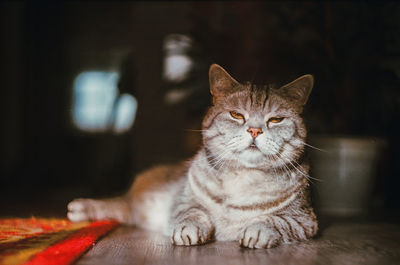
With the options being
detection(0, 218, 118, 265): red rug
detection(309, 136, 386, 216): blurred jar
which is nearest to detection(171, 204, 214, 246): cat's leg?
detection(0, 218, 118, 265): red rug

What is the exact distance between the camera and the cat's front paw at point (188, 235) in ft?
3.88

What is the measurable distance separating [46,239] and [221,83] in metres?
0.80

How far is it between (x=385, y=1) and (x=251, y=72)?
2.52ft

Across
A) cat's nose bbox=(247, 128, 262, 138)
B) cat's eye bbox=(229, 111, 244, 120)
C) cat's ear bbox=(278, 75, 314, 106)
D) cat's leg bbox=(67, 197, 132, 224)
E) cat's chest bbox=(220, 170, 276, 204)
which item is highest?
cat's ear bbox=(278, 75, 314, 106)

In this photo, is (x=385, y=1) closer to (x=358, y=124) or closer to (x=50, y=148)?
(x=358, y=124)

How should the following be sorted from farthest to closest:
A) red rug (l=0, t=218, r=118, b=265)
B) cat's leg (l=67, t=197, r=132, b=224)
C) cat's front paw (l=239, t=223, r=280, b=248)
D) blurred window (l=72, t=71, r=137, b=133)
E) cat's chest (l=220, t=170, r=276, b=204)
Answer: blurred window (l=72, t=71, r=137, b=133), cat's leg (l=67, t=197, r=132, b=224), cat's chest (l=220, t=170, r=276, b=204), cat's front paw (l=239, t=223, r=280, b=248), red rug (l=0, t=218, r=118, b=265)

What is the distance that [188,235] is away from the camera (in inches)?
46.5

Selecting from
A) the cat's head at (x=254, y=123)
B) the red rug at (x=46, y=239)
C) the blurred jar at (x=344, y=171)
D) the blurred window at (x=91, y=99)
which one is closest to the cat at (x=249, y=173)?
the cat's head at (x=254, y=123)

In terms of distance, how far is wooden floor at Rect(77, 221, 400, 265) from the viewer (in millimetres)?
1030

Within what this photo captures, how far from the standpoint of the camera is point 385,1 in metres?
1.95

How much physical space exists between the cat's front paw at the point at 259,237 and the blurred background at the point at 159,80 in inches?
33.3

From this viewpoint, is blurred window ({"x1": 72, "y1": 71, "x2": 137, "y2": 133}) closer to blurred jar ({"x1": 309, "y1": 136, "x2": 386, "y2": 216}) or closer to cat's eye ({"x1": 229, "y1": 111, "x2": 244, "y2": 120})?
blurred jar ({"x1": 309, "y1": 136, "x2": 386, "y2": 216})

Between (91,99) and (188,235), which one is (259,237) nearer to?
(188,235)

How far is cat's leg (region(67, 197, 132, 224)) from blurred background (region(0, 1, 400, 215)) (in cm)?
31
